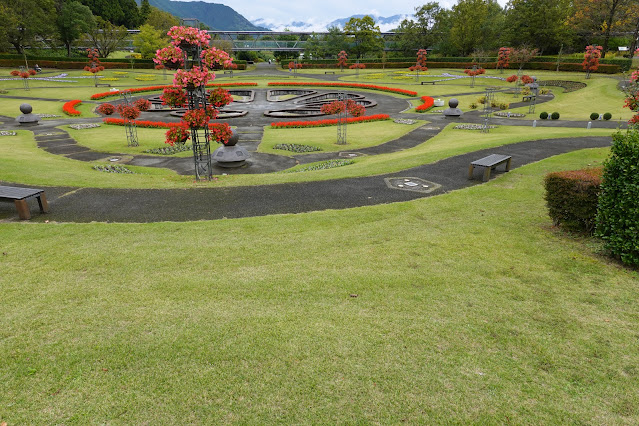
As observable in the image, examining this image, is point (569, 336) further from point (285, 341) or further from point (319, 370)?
point (285, 341)

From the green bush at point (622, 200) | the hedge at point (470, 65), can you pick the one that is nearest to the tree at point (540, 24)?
the hedge at point (470, 65)

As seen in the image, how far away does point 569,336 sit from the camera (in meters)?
5.50

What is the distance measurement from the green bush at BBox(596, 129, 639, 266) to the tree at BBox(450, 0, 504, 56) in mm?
82514

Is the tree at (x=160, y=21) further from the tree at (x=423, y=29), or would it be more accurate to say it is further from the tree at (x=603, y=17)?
the tree at (x=603, y=17)

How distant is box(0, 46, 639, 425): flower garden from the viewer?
4324 millimetres

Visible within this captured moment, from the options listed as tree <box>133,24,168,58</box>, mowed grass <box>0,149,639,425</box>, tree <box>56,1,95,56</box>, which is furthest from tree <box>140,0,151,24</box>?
mowed grass <box>0,149,639,425</box>

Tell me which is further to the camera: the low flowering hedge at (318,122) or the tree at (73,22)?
the tree at (73,22)

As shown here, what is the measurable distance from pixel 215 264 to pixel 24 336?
127 inches

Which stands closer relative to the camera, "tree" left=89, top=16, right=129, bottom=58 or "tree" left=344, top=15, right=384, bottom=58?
"tree" left=89, top=16, right=129, bottom=58

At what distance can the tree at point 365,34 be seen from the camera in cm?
8994

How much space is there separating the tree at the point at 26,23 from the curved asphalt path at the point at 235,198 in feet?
254

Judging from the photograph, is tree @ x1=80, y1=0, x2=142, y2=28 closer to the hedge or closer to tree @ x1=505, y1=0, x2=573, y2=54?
the hedge

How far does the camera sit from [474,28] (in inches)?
3091

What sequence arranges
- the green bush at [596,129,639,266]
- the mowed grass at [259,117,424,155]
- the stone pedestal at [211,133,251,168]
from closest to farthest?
the green bush at [596,129,639,266], the stone pedestal at [211,133,251,168], the mowed grass at [259,117,424,155]
